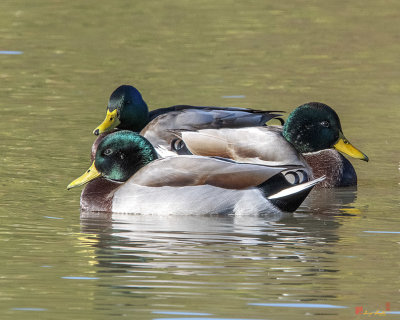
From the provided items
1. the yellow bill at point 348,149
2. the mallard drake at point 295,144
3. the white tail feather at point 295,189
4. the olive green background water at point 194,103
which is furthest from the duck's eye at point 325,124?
the white tail feather at point 295,189

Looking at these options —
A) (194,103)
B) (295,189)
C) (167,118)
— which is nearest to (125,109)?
(167,118)

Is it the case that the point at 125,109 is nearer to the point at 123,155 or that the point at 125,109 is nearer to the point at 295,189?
the point at 123,155

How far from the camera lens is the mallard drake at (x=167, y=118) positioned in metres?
13.1

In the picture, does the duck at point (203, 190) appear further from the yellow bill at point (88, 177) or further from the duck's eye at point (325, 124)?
the duck's eye at point (325, 124)

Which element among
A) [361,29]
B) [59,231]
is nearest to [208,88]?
[361,29]

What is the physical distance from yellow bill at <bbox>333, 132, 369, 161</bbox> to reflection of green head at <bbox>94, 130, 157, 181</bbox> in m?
2.51

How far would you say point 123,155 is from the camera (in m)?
11.0

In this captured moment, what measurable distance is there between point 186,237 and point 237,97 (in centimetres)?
696

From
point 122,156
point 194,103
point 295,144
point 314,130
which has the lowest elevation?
point 194,103

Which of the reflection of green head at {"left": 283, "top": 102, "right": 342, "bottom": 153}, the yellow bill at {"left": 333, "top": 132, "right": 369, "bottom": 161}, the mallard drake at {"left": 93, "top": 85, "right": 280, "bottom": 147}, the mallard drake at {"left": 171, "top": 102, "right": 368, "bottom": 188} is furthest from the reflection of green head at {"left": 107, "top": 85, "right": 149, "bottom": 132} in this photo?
the yellow bill at {"left": 333, "top": 132, "right": 369, "bottom": 161}

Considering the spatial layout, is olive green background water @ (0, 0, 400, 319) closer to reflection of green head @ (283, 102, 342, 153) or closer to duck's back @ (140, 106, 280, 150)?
reflection of green head @ (283, 102, 342, 153)

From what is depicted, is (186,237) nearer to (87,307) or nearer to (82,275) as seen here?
(82,275)

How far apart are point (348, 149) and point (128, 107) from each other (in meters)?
2.58

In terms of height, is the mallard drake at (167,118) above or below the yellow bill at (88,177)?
above
